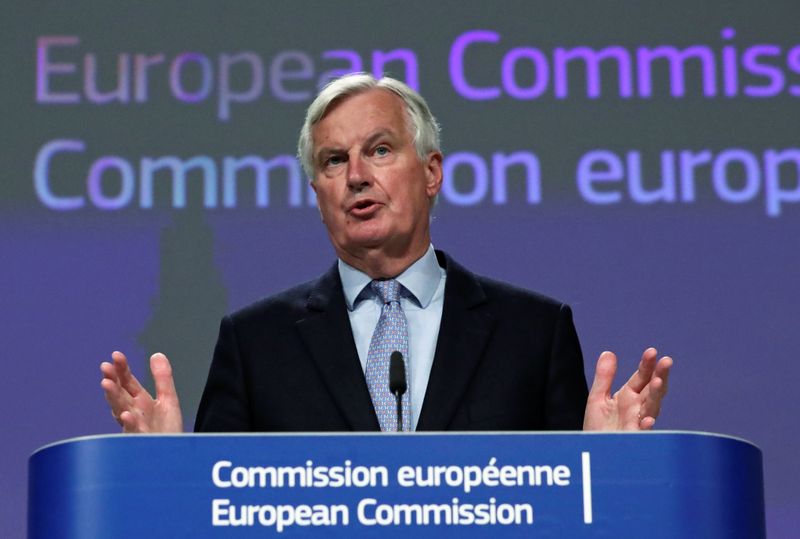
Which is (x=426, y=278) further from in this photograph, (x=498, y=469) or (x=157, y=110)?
(x=157, y=110)

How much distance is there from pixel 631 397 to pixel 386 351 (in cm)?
60

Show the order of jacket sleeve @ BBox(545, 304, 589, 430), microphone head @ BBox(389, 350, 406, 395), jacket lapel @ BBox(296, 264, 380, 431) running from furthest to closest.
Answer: jacket sleeve @ BBox(545, 304, 589, 430)
jacket lapel @ BBox(296, 264, 380, 431)
microphone head @ BBox(389, 350, 406, 395)

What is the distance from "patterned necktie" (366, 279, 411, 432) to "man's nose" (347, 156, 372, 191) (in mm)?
202

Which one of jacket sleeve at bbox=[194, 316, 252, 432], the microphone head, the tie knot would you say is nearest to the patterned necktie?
the tie knot

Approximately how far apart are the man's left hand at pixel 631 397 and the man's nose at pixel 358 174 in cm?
75

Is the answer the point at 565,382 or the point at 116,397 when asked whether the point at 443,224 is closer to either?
the point at 565,382

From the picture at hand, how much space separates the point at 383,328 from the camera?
100.0 inches

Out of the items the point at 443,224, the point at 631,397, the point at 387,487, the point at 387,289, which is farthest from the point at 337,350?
the point at 443,224

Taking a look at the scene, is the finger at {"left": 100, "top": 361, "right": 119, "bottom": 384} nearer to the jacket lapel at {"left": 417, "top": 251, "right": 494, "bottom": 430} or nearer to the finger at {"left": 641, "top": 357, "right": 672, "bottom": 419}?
the jacket lapel at {"left": 417, "top": 251, "right": 494, "bottom": 430}

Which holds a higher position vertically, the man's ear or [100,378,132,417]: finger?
the man's ear

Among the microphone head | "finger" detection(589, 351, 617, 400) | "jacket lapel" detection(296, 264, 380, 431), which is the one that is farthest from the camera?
"jacket lapel" detection(296, 264, 380, 431)

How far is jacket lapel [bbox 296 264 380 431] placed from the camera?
2.38m

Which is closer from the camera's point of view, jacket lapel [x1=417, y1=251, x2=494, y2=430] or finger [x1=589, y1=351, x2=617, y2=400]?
finger [x1=589, y1=351, x2=617, y2=400]

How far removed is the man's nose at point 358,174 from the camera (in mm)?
2613
